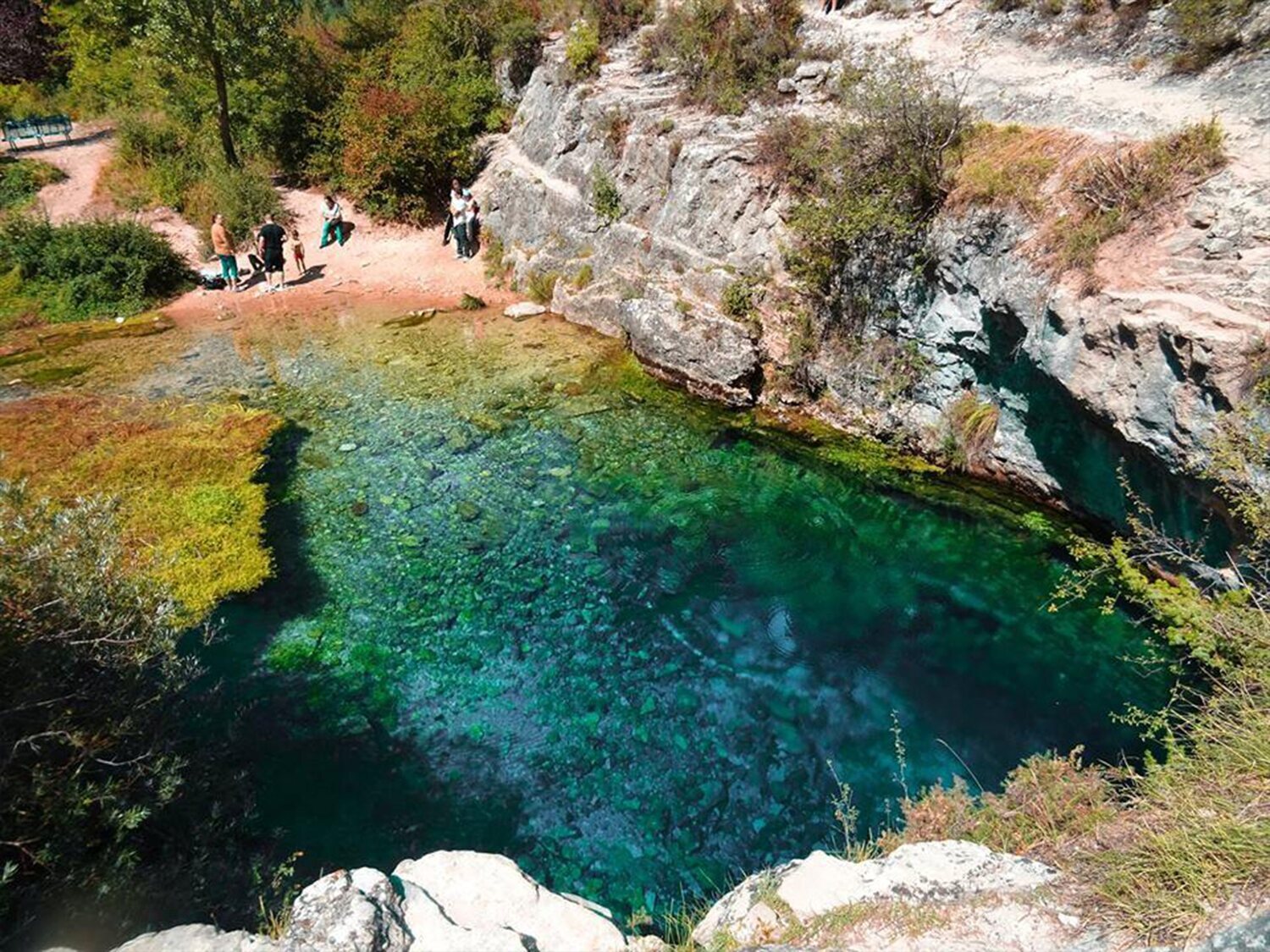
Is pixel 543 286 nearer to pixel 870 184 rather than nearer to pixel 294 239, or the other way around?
pixel 294 239

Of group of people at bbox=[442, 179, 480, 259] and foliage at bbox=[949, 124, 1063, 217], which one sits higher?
foliage at bbox=[949, 124, 1063, 217]

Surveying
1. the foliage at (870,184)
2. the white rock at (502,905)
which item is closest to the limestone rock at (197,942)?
the white rock at (502,905)

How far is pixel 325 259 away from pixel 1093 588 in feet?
86.4

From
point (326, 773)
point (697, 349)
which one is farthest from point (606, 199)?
point (326, 773)

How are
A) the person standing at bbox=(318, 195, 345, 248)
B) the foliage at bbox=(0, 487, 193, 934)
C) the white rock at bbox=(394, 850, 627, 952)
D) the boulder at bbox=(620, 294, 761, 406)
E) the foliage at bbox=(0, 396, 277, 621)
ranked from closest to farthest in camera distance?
the foliage at bbox=(0, 487, 193, 934) < the white rock at bbox=(394, 850, 627, 952) < the foliage at bbox=(0, 396, 277, 621) < the boulder at bbox=(620, 294, 761, 406) < the person standing at bbox=(318, 195, 345, 248)

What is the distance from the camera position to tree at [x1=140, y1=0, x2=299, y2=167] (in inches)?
969

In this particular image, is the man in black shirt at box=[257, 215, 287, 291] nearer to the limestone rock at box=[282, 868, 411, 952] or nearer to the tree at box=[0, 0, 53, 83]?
the tree at box=[0, 0, 53, 83]

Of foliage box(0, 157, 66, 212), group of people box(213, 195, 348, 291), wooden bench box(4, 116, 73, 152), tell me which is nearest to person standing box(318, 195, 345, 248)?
group of people box(213, 195, 348, 291)

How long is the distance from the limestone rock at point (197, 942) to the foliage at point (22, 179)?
32229 millimetres

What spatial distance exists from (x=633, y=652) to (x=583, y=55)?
23.3 meters

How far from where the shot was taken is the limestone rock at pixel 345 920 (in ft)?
17.3

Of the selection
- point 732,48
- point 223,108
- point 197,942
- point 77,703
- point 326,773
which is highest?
point 732,48

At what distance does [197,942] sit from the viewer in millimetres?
5508

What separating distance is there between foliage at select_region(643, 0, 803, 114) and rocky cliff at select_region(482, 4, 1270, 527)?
0.67m
